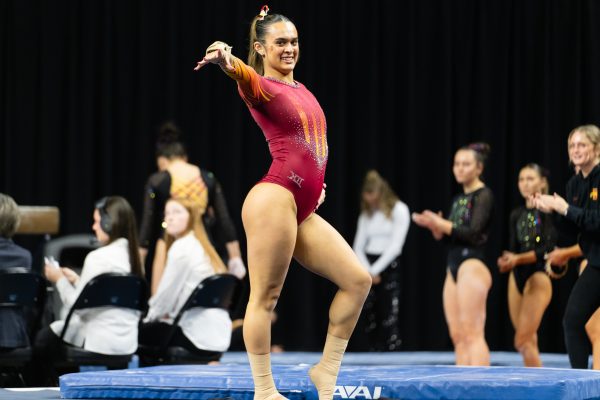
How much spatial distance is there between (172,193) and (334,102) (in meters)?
2.52

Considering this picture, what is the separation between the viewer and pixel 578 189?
5.64 metres

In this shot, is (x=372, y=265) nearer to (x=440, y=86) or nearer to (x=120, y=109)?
(x=440, y=86)

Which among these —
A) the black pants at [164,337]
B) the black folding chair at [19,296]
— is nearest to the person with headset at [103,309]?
the black folding chair at [19,296]

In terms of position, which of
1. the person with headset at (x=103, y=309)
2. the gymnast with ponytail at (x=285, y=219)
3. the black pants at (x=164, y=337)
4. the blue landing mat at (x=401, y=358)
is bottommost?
the blue landing mat at (x=401, y=358)

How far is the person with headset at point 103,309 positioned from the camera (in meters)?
5.66

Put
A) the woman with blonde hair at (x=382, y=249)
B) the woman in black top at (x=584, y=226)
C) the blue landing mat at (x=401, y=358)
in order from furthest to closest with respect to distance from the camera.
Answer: the woman with blonde hair at (x=382, y=249)
the blue landing mat at (x=401, y=358)
the woman in black top at (x=584, y=226)

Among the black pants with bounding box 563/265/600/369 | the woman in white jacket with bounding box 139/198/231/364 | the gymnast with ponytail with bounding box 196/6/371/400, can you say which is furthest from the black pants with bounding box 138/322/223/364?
the gymnast with ponytail with bounding box 196/6/371/400

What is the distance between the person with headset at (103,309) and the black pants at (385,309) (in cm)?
316

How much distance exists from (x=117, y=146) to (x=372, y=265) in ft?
8.04

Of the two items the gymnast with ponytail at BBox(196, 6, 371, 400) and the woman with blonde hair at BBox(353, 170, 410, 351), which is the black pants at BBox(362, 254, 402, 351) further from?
the gymnast with ponytail at BBox(196, 6, 371, 400)

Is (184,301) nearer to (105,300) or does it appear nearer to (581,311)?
(105,300)

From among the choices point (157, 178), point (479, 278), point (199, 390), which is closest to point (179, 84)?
point (157, 178)

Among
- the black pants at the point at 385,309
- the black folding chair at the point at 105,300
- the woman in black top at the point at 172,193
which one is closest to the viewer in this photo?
the black folding chair at the point at 105,300

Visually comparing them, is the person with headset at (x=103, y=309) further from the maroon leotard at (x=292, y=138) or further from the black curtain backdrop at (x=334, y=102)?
the black curtain backdrop at (x=334, y=102)
